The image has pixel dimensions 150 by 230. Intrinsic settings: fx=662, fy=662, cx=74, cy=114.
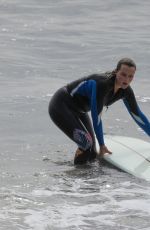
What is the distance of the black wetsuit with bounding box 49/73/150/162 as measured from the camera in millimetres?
6762

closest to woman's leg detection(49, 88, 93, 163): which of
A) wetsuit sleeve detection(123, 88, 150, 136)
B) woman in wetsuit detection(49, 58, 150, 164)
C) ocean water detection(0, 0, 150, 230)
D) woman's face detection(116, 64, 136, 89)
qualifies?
woman in wetsuit detection(49, 58, 150, 164)

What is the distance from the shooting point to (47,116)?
32.1 ft

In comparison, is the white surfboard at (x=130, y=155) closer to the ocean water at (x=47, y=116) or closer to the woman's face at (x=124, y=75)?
the ocean water at (x=47, y=116)

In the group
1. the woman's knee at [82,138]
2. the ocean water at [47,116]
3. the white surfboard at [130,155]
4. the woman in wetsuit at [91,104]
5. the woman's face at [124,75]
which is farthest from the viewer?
the woman's knee at [82,138]

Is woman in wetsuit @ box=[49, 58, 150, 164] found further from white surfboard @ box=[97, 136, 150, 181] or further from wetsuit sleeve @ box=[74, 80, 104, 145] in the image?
white surfboard @ box=[97, 136, 150, 181]

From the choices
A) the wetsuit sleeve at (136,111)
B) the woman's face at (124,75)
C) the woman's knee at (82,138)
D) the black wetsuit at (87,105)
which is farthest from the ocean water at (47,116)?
the woman's face at (124,75)

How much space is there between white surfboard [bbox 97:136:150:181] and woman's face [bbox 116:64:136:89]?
36.0 inches

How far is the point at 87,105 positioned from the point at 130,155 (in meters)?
0.76

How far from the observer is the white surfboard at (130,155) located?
22.9 ft

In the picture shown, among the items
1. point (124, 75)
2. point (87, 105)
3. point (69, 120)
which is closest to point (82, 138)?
point (69, 120)

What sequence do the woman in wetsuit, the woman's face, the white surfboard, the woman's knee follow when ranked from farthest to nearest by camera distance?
the woman's knee → the white surfboard → the woman in wetsuit → the woman's face

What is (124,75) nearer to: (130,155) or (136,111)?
(136,111)

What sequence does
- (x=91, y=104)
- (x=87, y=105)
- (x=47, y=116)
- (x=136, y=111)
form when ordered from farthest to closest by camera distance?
(x=47, y=116)
(x=87, y=105)
(x=136, y=111)
(x=91, y=104)

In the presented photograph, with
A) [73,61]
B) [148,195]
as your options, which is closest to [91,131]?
[148,195]
